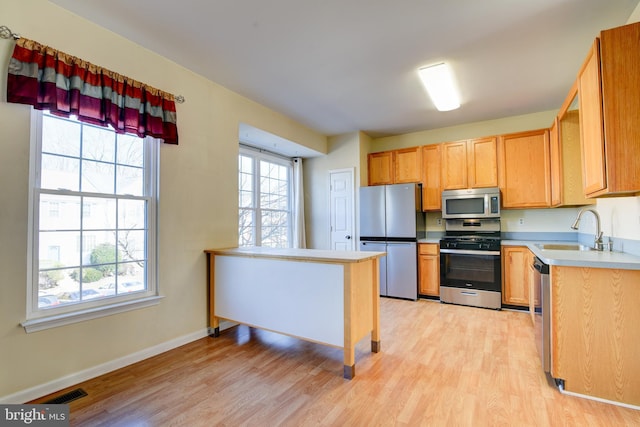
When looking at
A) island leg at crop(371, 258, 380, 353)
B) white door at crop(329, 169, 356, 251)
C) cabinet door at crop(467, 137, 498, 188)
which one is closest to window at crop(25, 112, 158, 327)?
island leg at crop(371, 258, 380, 353)

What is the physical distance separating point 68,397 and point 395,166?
4.63 meters

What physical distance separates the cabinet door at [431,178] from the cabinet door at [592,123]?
7.34 ft

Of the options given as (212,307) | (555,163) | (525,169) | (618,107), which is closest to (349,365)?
(212,307)

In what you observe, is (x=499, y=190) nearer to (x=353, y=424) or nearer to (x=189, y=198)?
(x=353, y=424)

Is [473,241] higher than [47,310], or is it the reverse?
[473,241]

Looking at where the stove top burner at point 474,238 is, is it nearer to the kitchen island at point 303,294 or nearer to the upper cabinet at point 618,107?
the kitchen island at point 303,294

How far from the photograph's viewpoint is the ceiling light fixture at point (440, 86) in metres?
2.90

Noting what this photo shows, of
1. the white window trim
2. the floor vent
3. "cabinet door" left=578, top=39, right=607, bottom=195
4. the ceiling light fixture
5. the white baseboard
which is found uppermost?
the ceiling light fixture

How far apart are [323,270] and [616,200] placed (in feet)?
8.30

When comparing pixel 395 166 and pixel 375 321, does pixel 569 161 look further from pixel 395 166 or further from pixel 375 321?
pixel 375 321

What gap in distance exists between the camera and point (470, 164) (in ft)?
14.2

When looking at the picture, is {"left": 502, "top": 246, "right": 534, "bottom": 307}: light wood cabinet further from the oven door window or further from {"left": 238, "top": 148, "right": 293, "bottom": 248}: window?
{"left": 238, "top": 148, "right": 293, "bottom": 248}: window

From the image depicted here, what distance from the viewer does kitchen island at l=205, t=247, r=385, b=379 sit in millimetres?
2266

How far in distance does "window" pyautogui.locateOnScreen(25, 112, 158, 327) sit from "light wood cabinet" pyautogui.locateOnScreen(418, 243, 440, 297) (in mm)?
3517
